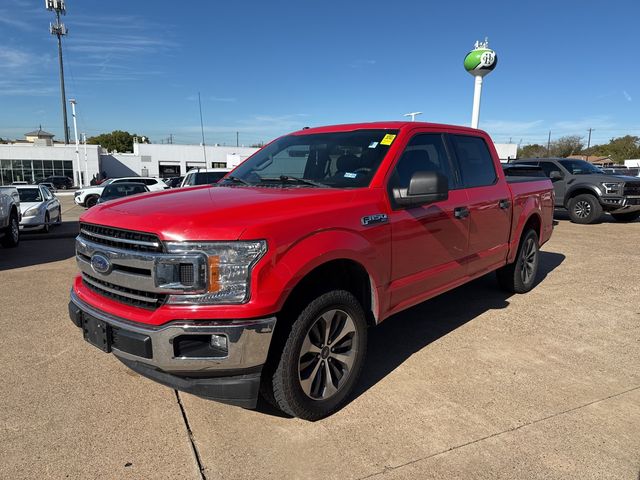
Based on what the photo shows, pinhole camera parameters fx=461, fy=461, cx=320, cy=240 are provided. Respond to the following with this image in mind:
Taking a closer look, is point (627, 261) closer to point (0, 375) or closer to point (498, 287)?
point (498, 287)

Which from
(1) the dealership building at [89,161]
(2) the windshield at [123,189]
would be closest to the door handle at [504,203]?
(2) the windshield at [123,189]

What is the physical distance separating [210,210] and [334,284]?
951mm

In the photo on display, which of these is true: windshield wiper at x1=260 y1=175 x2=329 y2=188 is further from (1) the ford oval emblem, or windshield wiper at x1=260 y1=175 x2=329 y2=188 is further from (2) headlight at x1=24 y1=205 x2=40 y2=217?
(2) headlight at x1=24 y1=205 x2=40 y2=217

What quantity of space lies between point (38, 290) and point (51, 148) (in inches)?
2088

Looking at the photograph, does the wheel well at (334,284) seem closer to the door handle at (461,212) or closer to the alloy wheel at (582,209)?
the door handle at (461,212)

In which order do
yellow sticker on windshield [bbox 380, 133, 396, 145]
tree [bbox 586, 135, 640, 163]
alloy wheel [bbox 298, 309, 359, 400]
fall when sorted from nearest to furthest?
alloy wheel [bbox 298, 309, 359, 400] < yellow sticker on windshield [bbox 380, 133, 396, 145] < tree [bbox 586, 135, 640, 163]

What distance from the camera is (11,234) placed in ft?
30.3

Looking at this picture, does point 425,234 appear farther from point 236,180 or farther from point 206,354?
point 206,354

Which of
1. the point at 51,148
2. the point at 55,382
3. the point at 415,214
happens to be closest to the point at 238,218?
the point at 415,214

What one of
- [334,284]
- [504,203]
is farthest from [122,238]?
[504,203]

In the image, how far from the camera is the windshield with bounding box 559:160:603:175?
13172mm

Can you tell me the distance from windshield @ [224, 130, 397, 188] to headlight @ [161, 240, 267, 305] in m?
1.17

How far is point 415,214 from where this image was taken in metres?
3.51

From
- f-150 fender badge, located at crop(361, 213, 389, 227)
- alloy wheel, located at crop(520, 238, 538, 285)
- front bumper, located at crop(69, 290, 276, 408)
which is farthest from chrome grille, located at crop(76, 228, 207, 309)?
alloy wheel, located at crop(520, 238, 538, 285)
